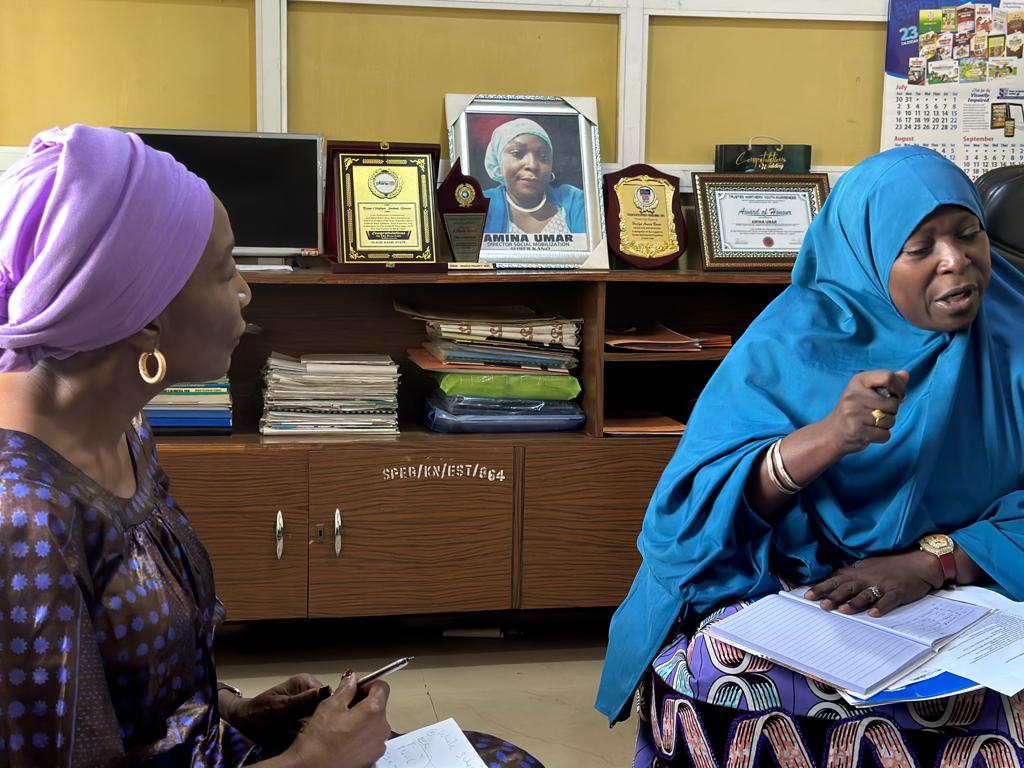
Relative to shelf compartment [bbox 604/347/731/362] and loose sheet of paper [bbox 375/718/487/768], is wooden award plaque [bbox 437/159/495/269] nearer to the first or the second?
shelf compartment [bbox 604/347/731/362]

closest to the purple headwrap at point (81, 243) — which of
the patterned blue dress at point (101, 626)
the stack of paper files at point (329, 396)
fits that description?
the patterned blue dress at point (101, 626)

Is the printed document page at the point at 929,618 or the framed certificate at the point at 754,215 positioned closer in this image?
the printed document page at the point at 929,618

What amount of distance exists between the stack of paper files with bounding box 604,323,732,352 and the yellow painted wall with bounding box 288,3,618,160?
2.07 ft

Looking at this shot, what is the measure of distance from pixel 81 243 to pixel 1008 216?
193cm

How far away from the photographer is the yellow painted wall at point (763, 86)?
3205 millimetres

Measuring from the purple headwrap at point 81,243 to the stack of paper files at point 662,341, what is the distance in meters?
1.94

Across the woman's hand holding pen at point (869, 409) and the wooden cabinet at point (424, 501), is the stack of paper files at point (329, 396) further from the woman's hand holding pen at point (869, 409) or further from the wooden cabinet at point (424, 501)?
the woman's hand holding pen at point (869, 409)

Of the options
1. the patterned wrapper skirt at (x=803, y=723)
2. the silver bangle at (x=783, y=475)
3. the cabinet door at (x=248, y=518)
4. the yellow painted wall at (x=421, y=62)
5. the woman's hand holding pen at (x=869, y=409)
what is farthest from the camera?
the yellow painted wall at (x=421, y=62)

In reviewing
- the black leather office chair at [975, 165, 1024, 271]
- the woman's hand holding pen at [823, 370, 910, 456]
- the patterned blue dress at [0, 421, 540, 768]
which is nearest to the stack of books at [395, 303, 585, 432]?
the black leather office chair at [975, 165, 1024, 271]

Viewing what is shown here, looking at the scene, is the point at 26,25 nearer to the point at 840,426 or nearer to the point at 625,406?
the point at 625,406

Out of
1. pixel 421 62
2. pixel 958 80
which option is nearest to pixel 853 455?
pixel 421 62

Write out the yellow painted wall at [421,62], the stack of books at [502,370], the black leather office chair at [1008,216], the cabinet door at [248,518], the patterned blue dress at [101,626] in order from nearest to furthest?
the patterned blue dress at [101,626] → the black leather office chair at [1008,216] → the cabinet door at [248,518] → the stack of books at [502,370] → the yellow painted wall at [421,62]

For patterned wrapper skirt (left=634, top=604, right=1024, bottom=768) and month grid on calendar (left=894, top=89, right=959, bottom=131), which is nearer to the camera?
patterned wrapper skirt (left=634, top=604, right=1024, bottom=768)

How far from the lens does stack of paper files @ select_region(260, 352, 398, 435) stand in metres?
2.81
